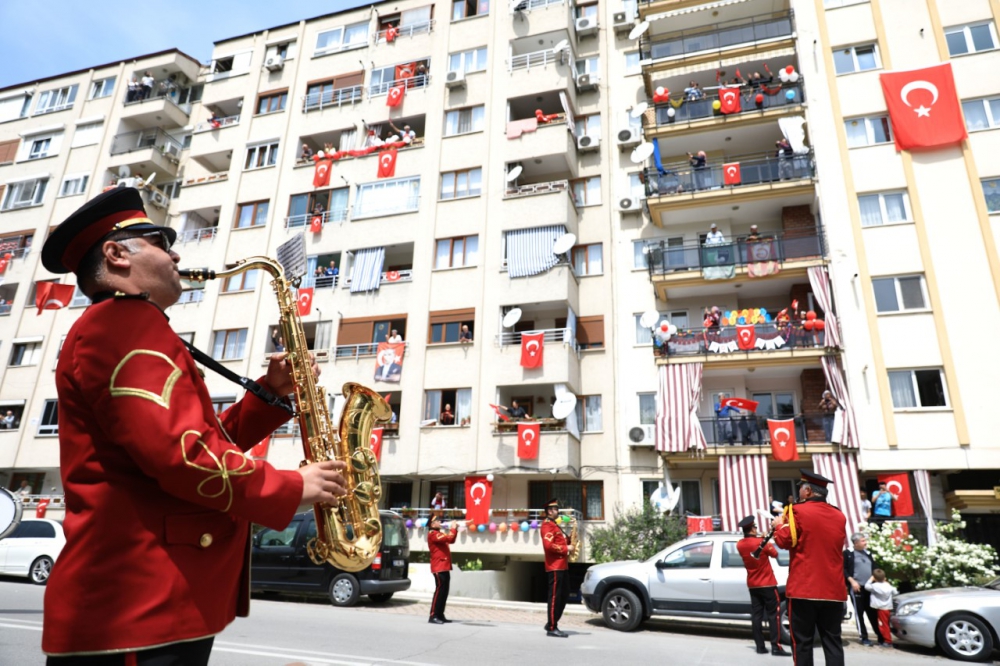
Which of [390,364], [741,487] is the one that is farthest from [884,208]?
[390,364]

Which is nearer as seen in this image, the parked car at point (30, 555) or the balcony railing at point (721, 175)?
the parked car at point (30, 555)

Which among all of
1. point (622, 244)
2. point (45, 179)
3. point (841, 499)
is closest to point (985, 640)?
point (841, 499)

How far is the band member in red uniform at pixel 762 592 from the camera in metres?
10.7

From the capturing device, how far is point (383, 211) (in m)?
29.9

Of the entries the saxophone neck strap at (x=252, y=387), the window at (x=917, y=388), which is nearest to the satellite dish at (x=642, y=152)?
the window at (x=917, y=388)

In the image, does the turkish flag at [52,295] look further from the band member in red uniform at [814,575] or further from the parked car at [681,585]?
the band member in red uniform at [814,575]

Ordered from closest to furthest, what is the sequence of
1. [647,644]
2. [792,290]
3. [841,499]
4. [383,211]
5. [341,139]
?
[647,644], [841,499], [792,290], [383,211], [341,139]

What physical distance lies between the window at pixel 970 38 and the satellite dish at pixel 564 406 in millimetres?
19097

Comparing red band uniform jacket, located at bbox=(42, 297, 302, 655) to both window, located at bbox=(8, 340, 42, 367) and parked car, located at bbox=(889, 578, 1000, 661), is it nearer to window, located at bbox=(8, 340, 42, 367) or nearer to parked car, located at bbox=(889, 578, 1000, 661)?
parked car, located at bbox=(889, 578, 1000, 661)

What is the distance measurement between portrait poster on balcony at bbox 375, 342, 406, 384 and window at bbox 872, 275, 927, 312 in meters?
17.5

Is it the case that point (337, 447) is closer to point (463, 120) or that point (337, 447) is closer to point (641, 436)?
point (641, 436)

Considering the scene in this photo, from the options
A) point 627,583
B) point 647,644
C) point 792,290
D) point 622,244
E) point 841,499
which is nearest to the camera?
point 647,644

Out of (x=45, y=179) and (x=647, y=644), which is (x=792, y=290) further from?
(x=45, y=179)

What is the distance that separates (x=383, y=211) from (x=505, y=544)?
1562 centimetres
